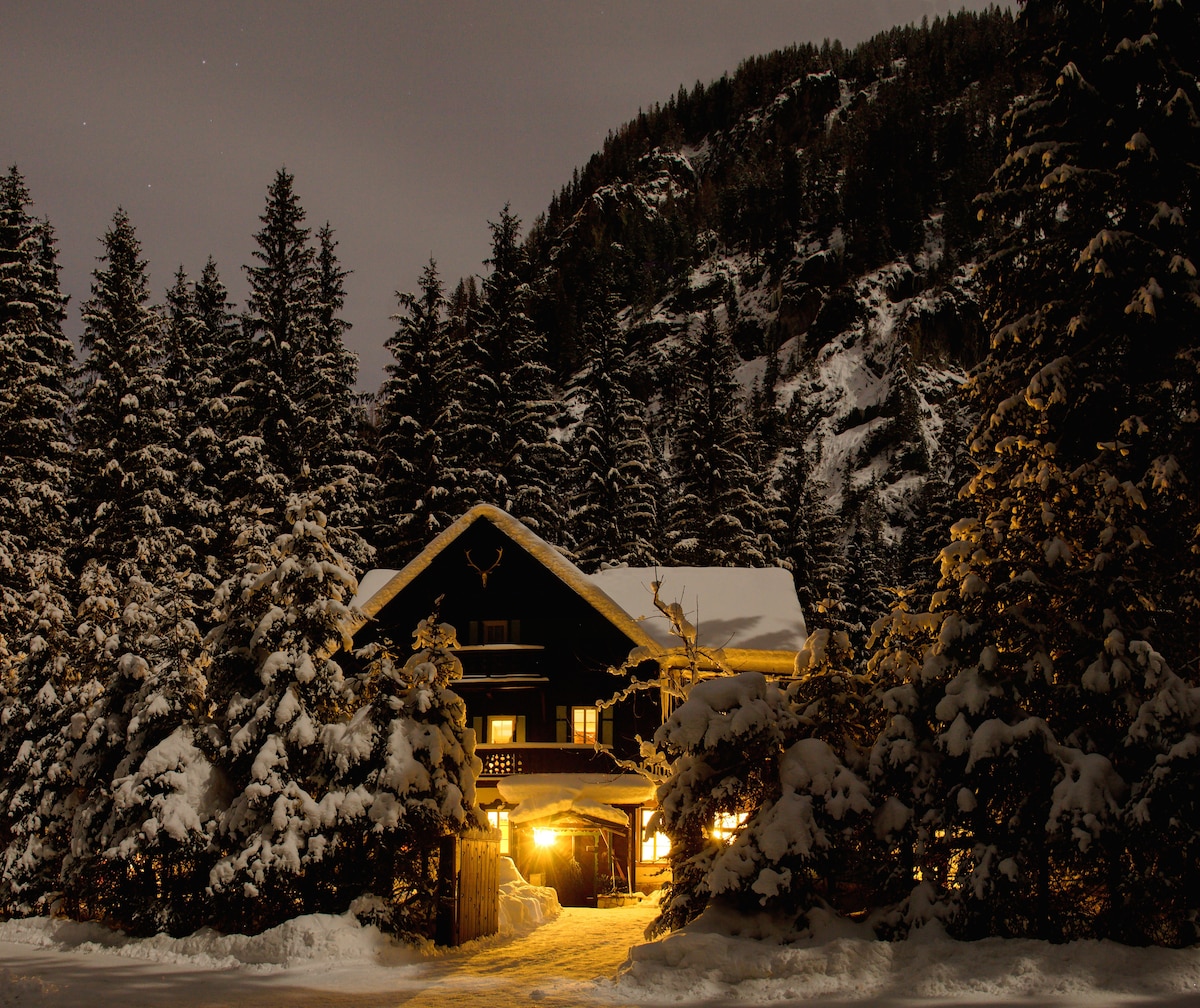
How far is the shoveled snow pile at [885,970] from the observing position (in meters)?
10.9

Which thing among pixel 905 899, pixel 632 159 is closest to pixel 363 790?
pixel 905 899

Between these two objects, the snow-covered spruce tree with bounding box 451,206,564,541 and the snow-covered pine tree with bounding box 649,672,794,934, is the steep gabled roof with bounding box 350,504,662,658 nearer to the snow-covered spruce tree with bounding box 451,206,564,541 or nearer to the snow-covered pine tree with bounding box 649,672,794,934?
the snow-covered spruce tree with bounding box 451,206,564,541

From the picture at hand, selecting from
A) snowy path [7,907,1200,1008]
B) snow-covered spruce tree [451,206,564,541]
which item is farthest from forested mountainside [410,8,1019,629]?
snowy path [7,907,1200,1008]

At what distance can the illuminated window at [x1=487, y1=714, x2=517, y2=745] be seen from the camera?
30031 millimetres

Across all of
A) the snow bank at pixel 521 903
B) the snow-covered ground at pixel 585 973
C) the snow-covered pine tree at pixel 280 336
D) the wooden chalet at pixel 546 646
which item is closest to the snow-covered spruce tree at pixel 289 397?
the snow-covered pine tree at pixel 280 336

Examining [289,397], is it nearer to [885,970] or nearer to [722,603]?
[722,603]

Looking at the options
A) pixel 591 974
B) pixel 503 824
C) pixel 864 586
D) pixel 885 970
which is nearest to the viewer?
pixel 885 970

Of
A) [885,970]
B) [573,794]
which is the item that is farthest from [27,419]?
[885,970]

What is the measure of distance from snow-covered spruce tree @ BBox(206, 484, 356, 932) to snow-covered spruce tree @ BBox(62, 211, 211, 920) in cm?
109

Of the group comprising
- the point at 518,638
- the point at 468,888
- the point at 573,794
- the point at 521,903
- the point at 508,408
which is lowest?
the point at 521,903

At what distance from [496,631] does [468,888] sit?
45.4ft

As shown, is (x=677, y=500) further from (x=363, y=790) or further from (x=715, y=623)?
(x=363, y=790)

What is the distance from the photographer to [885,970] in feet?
38.9

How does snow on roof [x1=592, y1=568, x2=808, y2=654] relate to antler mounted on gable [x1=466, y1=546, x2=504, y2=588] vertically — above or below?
below
